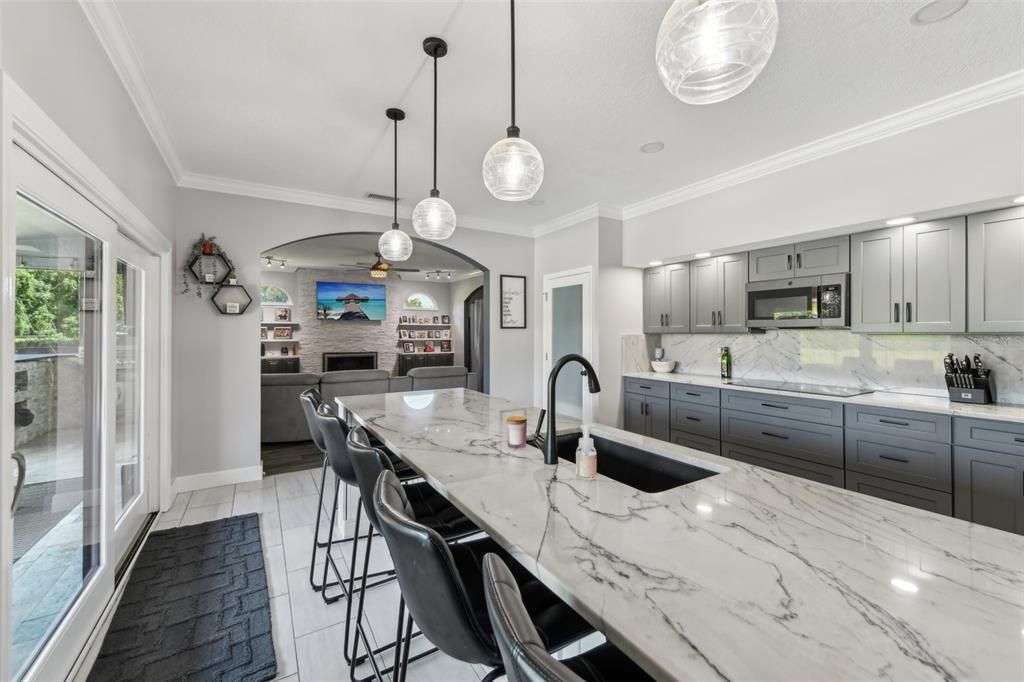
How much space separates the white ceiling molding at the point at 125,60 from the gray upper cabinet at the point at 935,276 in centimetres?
453

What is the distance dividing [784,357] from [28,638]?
4807 millimetres

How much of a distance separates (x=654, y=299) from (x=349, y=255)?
5593mm

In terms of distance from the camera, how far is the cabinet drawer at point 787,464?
3004 millimetres

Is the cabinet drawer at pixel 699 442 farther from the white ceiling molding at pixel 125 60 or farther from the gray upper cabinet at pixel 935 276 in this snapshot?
the white ceiling molding at pixel 125 60

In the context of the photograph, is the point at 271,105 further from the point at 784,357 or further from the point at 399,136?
the point at 784,357

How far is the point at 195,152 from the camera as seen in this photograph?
3.25 m

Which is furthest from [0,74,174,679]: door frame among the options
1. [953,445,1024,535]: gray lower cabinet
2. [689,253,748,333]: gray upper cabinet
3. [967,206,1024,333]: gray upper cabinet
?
[967,206,1024,333]: gray upper cabinet

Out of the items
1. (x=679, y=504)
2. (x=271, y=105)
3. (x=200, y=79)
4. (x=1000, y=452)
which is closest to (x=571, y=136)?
(x=271, y=105)

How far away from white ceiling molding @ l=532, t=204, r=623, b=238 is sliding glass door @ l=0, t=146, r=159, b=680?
148 inches

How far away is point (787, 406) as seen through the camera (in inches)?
127

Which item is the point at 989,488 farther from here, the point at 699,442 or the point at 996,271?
the point at 699,442

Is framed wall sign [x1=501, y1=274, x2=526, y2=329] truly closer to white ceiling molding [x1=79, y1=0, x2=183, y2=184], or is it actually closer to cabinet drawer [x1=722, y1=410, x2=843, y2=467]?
cabinet drawer [x1=722, y1=410, x2=843, y2=467]

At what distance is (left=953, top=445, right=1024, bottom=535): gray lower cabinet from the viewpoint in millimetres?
2277

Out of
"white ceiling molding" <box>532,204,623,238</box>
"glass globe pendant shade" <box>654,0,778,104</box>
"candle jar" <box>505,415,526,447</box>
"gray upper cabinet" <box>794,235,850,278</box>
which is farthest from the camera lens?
"white ceiling molding" <box>532,204,623,238</box>
